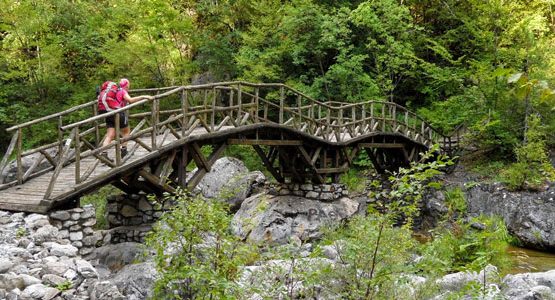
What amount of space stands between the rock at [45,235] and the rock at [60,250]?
0.50 feet

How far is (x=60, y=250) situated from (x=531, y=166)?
15331 mm

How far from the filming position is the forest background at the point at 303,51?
702 inches

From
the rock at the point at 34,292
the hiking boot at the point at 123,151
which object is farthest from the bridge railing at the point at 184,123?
the rock at the point at 34,292

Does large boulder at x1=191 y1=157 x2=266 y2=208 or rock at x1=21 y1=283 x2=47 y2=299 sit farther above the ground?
rock at x1=21 y1=283 x2=47 y2=299

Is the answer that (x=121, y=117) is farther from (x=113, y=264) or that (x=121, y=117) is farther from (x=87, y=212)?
(x=113, y=264)

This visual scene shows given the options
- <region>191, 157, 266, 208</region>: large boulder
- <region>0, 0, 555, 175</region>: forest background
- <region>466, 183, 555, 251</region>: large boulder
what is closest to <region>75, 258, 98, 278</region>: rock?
<region>191, 157, 266, 208</region>: large boulder

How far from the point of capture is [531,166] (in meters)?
15.9

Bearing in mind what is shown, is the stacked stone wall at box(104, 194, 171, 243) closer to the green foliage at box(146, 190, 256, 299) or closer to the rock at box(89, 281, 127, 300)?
the rock at box(89, 281, 127, 300)

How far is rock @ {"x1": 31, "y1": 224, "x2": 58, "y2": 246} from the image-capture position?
6328 mm

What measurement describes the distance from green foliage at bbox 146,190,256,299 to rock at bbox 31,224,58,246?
228 cm

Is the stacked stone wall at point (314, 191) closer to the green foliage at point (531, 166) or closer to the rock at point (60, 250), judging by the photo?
the green foliage at point (531, 166)

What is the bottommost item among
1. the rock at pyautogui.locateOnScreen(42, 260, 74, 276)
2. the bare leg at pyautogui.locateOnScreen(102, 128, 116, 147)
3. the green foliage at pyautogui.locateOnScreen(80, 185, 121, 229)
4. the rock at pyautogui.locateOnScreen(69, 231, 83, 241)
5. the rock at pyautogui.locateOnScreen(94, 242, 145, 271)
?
the green foliage at pyautogui.locateOnScreen(80, 185, 121, 229)

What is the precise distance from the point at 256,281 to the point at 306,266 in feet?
2.20

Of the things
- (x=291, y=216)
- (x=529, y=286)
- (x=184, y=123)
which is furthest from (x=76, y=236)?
(x=291, y=216)
